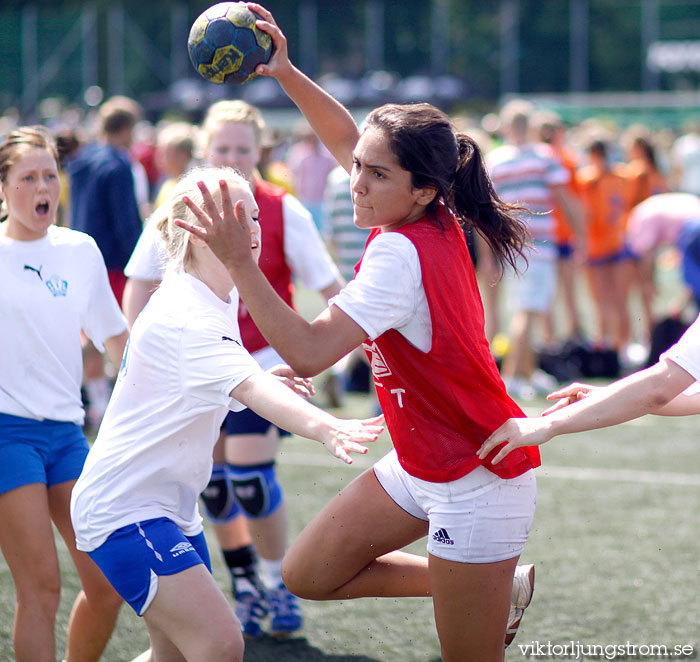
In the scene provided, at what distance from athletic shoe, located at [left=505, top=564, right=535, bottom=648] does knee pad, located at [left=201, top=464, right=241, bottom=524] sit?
161cm

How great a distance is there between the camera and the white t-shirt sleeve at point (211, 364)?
9.27ft

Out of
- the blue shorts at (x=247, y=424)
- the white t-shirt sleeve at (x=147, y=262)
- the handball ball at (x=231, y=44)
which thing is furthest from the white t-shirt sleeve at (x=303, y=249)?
the handball ball at (x=231, y=44)

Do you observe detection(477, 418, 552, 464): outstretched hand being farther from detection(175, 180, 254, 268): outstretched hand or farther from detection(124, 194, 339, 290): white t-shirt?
detection(124, 194, 339, 290): white t-shirt

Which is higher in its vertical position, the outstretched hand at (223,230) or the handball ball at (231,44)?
the handball ball at (231,44)

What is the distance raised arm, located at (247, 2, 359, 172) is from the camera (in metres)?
3.61

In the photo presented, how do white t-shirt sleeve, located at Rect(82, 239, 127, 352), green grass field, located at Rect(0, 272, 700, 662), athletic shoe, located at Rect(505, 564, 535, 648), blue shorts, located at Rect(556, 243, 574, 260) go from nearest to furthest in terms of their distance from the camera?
athletic shoe, located at Rect(505, 564, 535, 648), white t-shirt sleeve, located at Rect(82, 239, 127, 352), green grass field, located at Rect(0, 272, 700, 662), blue shorts, located at Rect(556, 243, 574, 260)

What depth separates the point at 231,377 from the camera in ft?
9.23

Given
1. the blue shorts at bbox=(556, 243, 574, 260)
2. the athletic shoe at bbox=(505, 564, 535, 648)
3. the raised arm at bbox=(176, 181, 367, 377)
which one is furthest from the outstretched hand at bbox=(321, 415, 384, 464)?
the blue shorts at bbox=(556, 243, 574, 260)

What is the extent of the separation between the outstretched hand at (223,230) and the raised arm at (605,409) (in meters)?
0.90

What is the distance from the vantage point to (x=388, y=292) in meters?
2.87

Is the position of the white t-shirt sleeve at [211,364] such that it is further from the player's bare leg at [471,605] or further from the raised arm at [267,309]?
the player's bare leg at [471,605]

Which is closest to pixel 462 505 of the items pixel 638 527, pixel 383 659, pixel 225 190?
pixel 225 190

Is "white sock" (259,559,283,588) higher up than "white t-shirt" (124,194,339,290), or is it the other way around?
"white t-shirt" (124,194,339,290)

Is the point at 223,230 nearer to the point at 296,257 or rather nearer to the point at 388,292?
the point at 388,292
